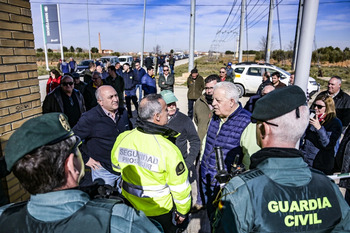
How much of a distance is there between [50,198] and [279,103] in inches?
49.4

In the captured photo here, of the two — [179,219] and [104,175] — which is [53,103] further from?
[179,219]

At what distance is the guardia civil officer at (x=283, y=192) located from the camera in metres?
1.15

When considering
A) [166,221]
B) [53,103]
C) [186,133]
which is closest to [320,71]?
[186,133]

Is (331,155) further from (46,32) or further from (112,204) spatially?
(46,32)

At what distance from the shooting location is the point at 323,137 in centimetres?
310

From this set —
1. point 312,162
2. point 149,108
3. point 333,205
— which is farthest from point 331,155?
point 149,108

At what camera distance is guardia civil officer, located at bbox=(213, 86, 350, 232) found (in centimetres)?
115

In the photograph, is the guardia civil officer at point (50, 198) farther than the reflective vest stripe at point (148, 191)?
No

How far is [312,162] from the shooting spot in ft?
10.8

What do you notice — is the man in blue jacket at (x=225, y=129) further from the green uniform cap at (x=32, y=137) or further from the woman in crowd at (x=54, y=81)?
the woman in crowd at (x=54, y=81)

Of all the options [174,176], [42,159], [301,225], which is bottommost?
[174,176]

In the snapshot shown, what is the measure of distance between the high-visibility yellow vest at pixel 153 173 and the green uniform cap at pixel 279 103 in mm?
848

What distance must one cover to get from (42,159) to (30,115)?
2253 millimetres

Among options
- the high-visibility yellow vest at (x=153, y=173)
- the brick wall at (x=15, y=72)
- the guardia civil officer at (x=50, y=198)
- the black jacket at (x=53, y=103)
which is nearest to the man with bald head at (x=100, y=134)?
the brick wall at (x=15, y=72)
